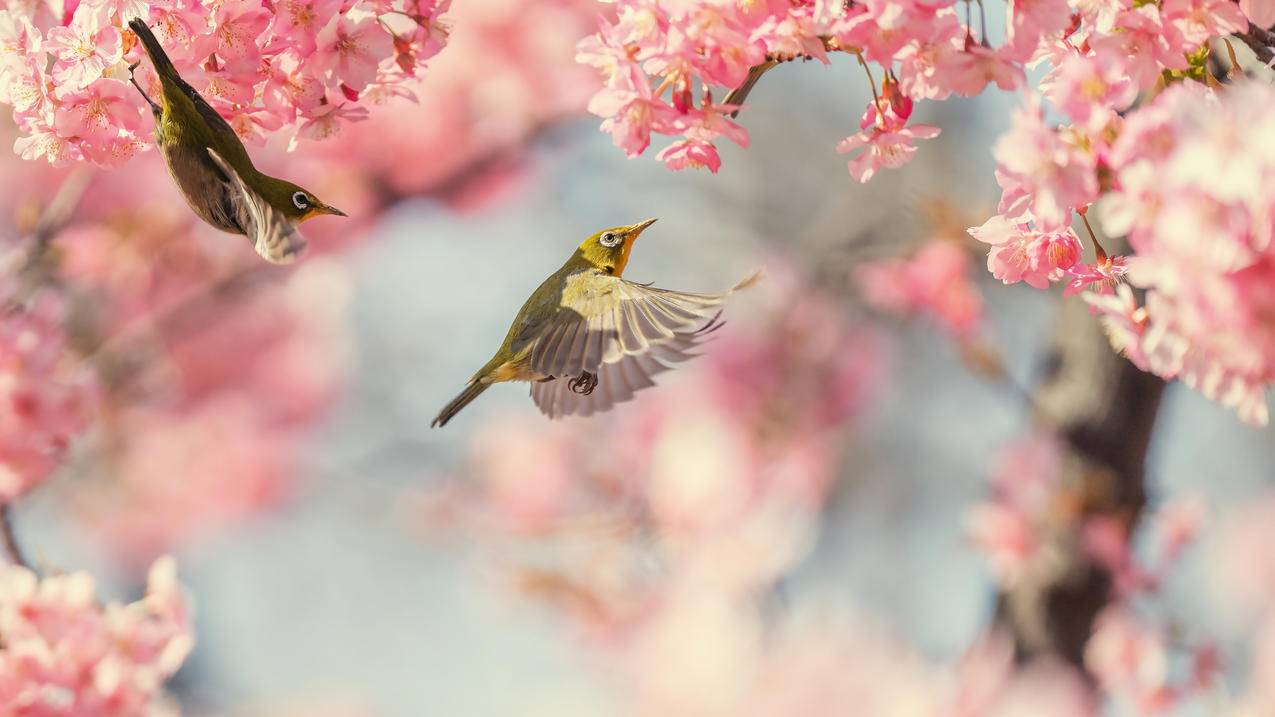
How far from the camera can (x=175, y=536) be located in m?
8.43

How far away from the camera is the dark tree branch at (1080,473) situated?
11.5 ft

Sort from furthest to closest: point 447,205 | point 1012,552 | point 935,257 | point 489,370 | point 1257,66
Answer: point 447,205, point 935,257, point 1012,552, point 489,370, point 1257,66

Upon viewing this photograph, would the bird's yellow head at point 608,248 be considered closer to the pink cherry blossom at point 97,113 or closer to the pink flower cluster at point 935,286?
the pink cherry blossom at point 97,113

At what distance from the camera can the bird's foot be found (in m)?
1.92

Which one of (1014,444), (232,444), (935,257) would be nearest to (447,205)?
(935,257)

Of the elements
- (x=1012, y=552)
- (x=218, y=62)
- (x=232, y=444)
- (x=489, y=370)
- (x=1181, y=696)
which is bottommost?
(x=232, y=444)

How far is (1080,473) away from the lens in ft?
12.1

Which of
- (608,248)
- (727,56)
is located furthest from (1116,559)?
(727,56)

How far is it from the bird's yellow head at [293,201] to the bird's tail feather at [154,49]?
0.66 ft

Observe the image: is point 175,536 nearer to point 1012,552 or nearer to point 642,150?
Answer: point 1012,552

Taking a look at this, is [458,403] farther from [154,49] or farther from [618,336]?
[154,49]

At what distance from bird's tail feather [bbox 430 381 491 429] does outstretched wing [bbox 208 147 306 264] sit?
0.47m

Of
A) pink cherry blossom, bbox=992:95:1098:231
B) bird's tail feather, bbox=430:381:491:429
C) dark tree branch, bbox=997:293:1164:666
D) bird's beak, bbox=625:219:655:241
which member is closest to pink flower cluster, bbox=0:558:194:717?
bird's tail feather, bbox=430:381:491:429

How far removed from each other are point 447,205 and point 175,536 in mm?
4155
